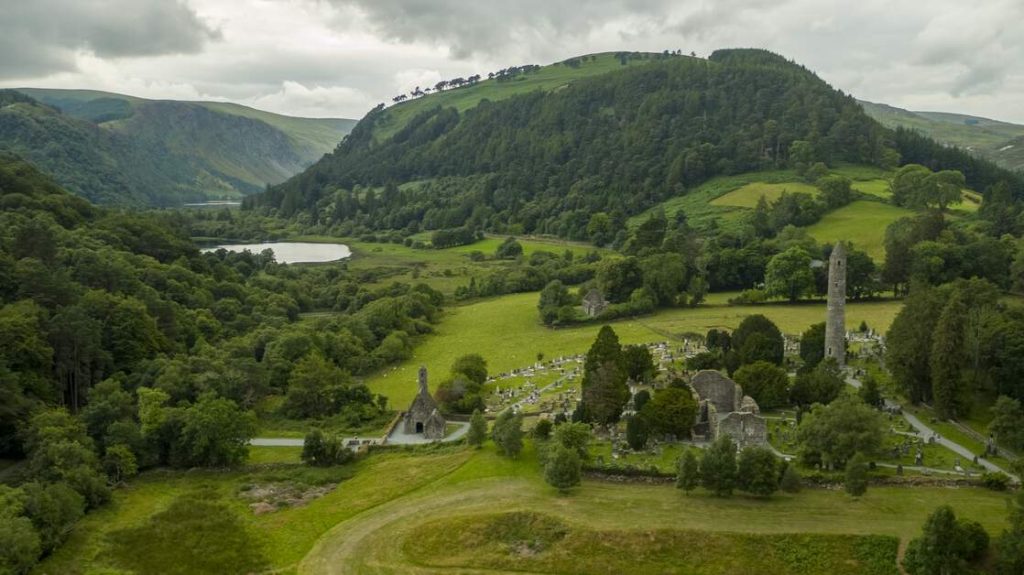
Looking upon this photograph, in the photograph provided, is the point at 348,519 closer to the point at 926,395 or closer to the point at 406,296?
the point at 926,395

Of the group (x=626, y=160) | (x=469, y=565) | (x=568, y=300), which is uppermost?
(x=626, y=160)

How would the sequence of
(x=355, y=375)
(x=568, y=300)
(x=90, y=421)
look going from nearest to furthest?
(x=90, y=421) → (x=355, y=375) → (x=568, y=300)

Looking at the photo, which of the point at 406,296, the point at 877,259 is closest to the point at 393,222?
the point at 406,296

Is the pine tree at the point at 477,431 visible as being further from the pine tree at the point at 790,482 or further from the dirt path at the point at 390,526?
the pine tree at the point at 790,482

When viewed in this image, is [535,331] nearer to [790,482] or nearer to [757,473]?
[790,482]

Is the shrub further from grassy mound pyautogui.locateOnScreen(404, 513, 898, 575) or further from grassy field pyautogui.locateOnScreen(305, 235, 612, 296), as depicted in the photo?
grassy field pyautogui.locateOnScreen(305, 235, 612, 296)

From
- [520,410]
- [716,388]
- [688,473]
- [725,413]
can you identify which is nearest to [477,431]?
[520,410]
